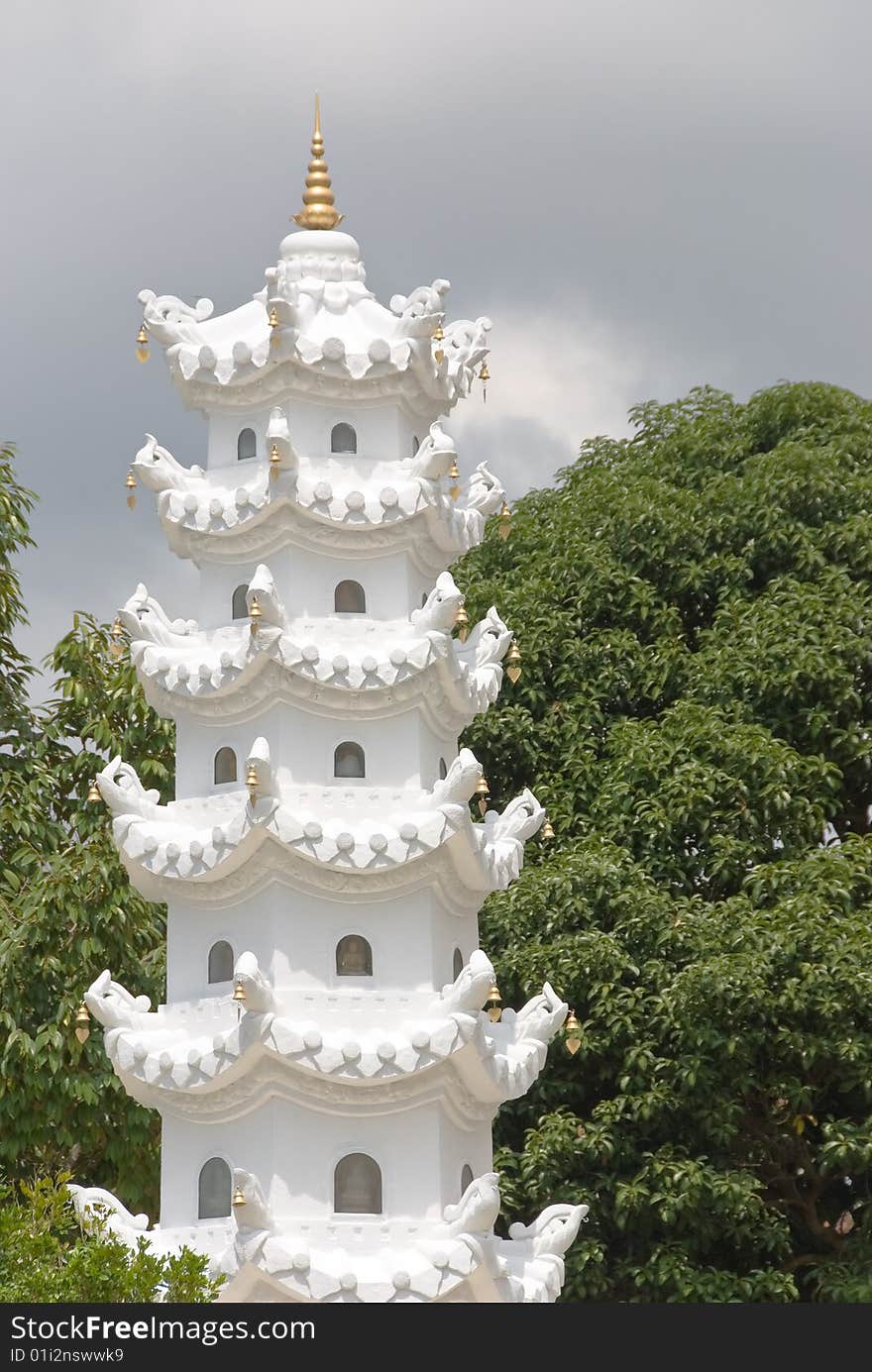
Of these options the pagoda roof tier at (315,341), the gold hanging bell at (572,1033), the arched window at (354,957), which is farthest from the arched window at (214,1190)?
the pagoda roof tier at (315,341)

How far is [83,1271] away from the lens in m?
17.4

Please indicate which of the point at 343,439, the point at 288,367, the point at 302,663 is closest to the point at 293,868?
the point at 302,663

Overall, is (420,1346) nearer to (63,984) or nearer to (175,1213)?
(175,1213)

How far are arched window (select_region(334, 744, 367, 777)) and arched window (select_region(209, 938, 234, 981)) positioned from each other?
6.02 ft

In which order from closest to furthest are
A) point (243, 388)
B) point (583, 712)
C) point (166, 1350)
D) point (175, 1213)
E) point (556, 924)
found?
1. point (166, 1350)
2. point (175, 1213)
3. point (243, 388)
4. point (556, 924)
5. point (583, 712)

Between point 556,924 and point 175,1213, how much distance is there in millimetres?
6612

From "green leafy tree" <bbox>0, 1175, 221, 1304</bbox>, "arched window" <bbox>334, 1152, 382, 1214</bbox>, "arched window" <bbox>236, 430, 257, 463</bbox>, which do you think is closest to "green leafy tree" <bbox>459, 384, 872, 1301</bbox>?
"arched window" <bbox>334, 1152, 382, 1214</bbox>

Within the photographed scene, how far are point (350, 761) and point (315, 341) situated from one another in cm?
393

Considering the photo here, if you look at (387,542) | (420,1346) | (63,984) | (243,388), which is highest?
(243,388)

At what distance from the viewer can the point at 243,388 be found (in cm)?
2242

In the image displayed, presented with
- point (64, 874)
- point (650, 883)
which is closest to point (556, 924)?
point (650, 883)

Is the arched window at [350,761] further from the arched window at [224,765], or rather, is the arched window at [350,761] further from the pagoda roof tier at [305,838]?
the arched window at [224,765]

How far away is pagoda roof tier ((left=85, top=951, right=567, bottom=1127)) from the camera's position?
20031 mm

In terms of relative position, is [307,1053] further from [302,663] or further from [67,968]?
[67,968]
